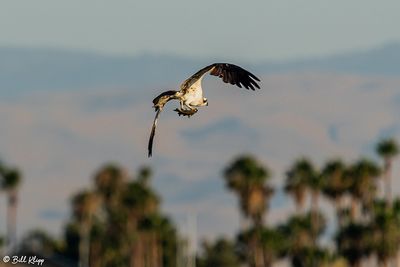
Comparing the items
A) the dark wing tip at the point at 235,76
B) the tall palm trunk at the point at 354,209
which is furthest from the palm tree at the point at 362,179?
the dark wing tip at the point at 235,76

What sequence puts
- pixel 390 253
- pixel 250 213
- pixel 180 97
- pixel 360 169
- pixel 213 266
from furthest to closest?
pixel 213 266 < pixel 250 213 < pixel 360 169 < pixel 390 253 < pixel 180 97

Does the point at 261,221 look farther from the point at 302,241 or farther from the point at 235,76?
the point at 235,76

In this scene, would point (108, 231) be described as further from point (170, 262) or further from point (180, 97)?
point (180, 97)

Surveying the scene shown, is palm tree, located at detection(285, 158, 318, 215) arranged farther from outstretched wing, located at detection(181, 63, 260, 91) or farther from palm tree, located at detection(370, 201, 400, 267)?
outstretched wing, located at detection(181, 63, 260, 91)

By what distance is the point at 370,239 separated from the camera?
5256 inches

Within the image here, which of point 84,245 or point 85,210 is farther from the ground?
point 85,210

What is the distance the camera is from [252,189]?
147 metres

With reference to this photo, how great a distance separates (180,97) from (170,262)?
13281 cm

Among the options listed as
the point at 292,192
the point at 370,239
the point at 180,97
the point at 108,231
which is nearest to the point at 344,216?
the point at 292,192

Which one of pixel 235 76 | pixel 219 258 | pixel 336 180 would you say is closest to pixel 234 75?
pixel 235 76

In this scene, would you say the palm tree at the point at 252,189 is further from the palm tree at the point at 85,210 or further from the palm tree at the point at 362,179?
the palm tree at the point at 85,210

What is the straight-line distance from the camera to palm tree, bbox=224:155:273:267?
143000mm
